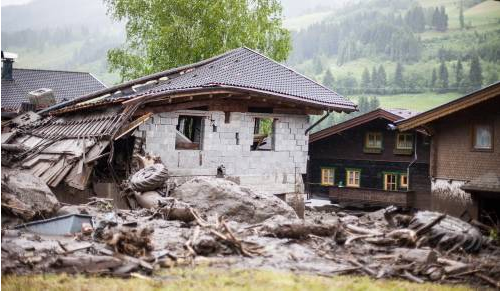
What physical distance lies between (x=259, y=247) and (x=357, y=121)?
17.8 meters

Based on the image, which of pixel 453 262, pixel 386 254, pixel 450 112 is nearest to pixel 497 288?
pixel 453 262

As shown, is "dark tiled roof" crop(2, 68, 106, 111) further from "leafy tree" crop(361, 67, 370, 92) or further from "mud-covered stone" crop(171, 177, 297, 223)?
"leafy tree" crop(361, 67, 370, 92)

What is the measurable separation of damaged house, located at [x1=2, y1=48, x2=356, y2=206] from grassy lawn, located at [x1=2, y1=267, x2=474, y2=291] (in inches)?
231

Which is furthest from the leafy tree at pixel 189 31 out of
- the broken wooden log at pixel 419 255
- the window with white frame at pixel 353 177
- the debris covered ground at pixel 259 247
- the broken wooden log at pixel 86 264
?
the broken wooden log at pixel 86 264

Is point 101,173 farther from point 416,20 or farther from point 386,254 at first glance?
point 416,20

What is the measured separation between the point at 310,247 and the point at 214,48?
1958 centimetres

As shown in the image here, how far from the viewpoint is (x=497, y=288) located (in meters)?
7.36

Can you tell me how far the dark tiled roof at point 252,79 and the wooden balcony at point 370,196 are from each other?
23.2ft

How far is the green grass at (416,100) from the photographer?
2962 cm

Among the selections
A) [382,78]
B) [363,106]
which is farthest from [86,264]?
[382,78]

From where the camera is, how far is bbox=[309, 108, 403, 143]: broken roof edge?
78.4ft

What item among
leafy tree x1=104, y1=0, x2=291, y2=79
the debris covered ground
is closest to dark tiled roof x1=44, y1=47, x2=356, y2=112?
the debris covered ground

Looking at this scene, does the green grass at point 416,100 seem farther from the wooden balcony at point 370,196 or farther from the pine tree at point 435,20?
the pine tree at point 435,20

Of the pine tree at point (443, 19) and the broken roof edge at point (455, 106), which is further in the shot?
the pine tree at point (443, 19)
